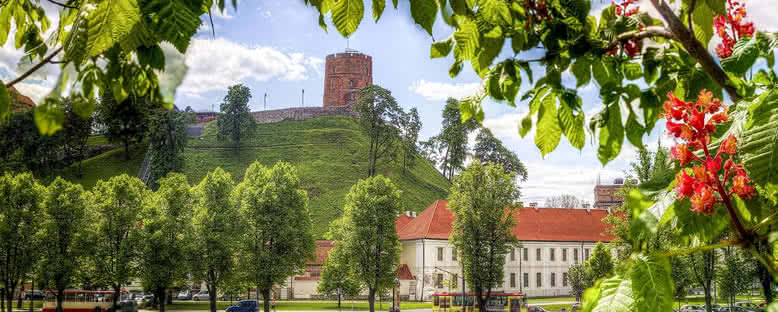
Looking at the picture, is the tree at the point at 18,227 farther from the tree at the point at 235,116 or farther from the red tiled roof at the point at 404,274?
the tree at the point at 235,116

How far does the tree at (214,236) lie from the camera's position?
3844 cm

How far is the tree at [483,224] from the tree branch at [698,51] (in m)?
39.1

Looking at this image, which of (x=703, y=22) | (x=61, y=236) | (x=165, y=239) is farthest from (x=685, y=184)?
(x=61, y=236)

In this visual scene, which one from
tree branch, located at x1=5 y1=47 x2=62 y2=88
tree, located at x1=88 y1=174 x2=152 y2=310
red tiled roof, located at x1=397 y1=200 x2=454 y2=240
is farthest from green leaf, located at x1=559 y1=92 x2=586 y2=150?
red tiled roof, located at x1=397 y1=200 x2=454 y2=240

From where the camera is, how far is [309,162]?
96.4m

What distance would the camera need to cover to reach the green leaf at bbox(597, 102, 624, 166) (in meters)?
2.05

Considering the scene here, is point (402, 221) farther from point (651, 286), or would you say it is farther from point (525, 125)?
point (651, 286)

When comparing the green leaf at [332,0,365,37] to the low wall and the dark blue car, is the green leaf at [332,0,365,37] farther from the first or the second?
the low wall

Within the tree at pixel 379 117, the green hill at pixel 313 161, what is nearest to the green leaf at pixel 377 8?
the green hill at pixel 313 161

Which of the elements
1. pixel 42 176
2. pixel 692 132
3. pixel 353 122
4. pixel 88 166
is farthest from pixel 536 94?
pixel 353 122

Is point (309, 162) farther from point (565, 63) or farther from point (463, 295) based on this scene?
point (565, 63)

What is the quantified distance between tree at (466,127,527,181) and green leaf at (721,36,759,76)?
3622 inches

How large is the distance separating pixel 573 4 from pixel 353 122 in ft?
370

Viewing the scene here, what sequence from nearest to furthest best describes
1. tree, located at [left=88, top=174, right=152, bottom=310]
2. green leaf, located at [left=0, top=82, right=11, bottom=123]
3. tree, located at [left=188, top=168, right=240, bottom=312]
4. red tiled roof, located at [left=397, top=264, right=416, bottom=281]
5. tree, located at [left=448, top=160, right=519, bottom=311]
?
green leaf, located at [left=0, top=82, right=11, bottom=123] < tree, located at [left=88, top=174, right=152, bottom=310] < tree, located at [left=188, top=168, right=240, bottom=312] < tree, located at [left=448, top=160, right=519, bottom=311] < red tiled roof, located at [left=397, top=264, right=416, bottom=281]
